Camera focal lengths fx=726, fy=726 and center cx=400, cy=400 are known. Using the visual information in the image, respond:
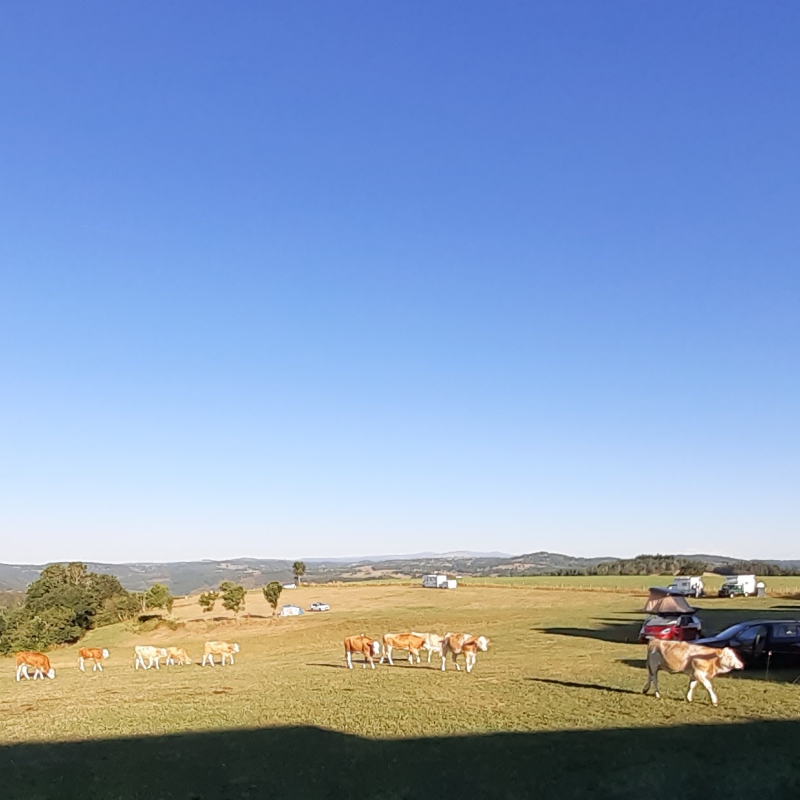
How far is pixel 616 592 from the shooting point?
79.8 m

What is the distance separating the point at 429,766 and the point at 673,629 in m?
22.6

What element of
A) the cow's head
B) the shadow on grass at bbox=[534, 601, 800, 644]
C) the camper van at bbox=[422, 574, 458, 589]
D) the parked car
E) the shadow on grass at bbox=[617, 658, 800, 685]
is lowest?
the camper van at bbox=[422, 574, 458, 589]

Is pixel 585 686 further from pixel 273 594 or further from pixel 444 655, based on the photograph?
pixel 273 594

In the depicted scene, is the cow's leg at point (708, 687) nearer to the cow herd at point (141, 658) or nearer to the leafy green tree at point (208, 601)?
the cow herd at point (141, 658)

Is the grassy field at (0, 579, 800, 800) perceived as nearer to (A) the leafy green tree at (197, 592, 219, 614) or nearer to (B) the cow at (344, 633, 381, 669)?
(B) the cow at (344, 633, 381, 669)

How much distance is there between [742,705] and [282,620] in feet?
181

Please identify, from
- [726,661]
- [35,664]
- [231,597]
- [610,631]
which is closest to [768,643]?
[726,661]

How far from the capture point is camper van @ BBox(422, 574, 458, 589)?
103938mm

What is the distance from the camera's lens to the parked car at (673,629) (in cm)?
3191

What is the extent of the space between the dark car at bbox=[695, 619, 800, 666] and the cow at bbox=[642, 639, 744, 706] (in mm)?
5216

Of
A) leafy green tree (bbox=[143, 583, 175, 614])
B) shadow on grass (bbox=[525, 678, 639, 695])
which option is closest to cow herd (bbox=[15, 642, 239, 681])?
shadow on grass (bbox=[525, 678, 639, 695])

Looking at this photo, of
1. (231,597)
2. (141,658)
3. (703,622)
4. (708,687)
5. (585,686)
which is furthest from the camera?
(231,597)

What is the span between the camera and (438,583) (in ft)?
344

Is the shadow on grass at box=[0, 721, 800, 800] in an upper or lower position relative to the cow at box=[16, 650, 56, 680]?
upper
